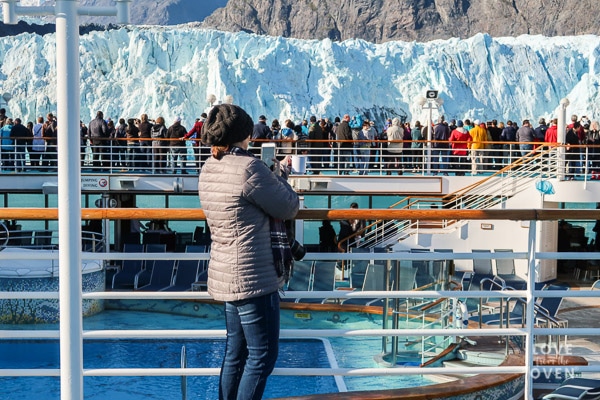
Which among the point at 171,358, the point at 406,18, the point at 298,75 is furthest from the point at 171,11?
the point at 171,358

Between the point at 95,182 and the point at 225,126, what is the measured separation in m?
15.3

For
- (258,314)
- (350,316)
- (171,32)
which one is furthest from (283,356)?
(171,32)

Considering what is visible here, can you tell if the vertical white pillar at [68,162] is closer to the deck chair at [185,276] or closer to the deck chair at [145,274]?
the deck chair at [185,276]

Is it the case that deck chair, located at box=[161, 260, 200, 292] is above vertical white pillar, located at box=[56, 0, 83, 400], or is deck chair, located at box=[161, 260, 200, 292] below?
below

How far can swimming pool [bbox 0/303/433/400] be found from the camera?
7.93 meters

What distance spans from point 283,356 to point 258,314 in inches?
254

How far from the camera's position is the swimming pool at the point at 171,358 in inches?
312

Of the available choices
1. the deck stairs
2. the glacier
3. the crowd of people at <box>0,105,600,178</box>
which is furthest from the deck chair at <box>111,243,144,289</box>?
the glacier

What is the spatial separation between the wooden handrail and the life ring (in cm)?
396

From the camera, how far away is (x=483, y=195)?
1734 centimetres

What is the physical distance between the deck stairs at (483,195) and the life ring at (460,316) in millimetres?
8111

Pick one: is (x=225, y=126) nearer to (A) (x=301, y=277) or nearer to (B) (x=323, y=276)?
(B) (x=323, y=276)

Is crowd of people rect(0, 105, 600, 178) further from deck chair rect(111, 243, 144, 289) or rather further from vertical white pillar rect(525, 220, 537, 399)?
vertical white pillar rect(525, 220, 537, 399)

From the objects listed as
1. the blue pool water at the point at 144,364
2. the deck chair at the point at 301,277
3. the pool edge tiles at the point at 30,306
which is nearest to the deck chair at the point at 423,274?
the deck chair at the point at 301,277
